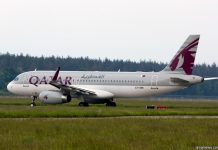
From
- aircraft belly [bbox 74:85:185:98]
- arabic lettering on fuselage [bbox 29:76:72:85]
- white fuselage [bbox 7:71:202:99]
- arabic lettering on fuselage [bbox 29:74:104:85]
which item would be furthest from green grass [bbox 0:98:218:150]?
arabic lettering on fuselage [bbox 29:76:72:85]

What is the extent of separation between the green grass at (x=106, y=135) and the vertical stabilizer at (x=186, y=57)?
2684 cm

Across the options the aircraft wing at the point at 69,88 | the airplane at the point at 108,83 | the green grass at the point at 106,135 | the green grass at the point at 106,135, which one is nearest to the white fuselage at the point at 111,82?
the airplane at the point at 108,83

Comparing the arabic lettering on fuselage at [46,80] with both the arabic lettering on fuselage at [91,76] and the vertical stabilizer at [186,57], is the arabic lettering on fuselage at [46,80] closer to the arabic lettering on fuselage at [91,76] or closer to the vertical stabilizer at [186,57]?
the arabic lettering on fuselage at [91,76]

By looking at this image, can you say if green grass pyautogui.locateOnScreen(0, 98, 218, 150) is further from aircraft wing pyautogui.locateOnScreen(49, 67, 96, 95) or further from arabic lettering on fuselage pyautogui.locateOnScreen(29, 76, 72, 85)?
arabic lettering on fuselage pyautogui.locateOnScreen(29, 76, 72, 85)

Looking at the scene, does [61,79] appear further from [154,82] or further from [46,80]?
[154,82]

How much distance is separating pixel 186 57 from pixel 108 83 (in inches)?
353

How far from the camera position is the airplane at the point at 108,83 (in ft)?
203

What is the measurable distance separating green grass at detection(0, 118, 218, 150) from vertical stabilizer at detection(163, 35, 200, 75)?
88.1 ft

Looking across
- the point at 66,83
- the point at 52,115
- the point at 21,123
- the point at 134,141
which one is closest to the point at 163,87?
the point at 66,83

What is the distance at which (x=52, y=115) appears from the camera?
42094mm

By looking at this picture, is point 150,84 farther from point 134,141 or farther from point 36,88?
point 134,141

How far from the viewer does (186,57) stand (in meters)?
61.8

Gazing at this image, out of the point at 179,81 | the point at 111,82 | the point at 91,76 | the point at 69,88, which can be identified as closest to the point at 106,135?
the point at 179,81

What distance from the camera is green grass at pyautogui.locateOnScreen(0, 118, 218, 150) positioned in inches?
869
